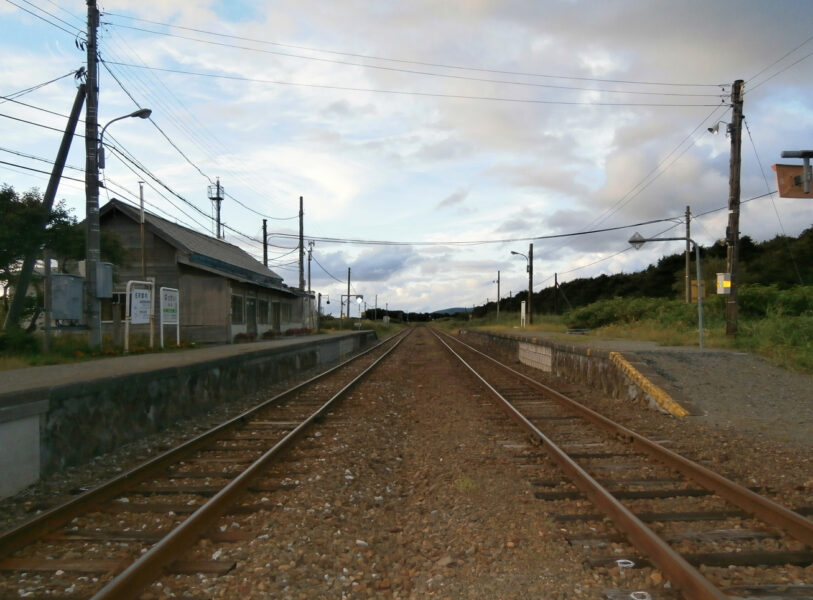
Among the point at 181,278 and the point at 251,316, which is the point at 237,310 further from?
the point at 181,278

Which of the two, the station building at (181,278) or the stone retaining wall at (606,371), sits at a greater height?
the station building at (181,278)

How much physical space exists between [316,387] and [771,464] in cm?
1079

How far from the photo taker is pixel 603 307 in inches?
1672

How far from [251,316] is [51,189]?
13820 millimetres

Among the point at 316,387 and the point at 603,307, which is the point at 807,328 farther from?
the point at 603,307

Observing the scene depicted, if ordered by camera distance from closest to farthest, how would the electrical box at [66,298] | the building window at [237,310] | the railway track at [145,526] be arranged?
the railway track at [145,526]
the electrical box at [66,298]
the building window at [237,310]

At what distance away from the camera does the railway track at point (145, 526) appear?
396 cm

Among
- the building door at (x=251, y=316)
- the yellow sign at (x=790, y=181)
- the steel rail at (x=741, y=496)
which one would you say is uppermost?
the yellow sign at (x=790, y=181)

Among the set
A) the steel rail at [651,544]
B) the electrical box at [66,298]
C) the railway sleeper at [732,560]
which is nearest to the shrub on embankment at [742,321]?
the steel rail at [651,544]

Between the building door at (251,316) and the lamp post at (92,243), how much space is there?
13.0m

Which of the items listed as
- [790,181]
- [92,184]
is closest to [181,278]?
[92,184]

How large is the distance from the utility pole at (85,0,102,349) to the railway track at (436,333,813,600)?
11800 mm

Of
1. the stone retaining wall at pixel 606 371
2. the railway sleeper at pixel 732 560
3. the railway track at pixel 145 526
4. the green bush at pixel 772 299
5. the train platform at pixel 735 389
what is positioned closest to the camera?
the railway track at pixel 145 526

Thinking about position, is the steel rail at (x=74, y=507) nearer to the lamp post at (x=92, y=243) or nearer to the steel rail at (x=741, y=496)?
the steel rail at (x=741, y=496)
